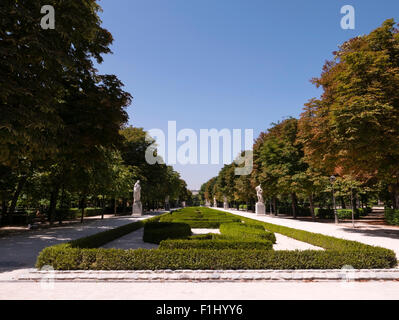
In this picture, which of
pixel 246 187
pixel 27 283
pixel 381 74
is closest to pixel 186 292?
pixel 27 283

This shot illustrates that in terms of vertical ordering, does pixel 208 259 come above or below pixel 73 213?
above

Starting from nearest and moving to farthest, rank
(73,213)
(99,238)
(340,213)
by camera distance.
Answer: (99,238)
(340,213)
(73,213)

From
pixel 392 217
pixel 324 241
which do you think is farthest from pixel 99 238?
pixel 392 217

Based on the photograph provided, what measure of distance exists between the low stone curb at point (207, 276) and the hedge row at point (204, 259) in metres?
0.31

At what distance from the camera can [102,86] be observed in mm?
11969

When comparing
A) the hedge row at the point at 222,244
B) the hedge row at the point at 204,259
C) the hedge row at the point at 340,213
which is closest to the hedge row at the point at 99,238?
the hedge row at the point at 204,259

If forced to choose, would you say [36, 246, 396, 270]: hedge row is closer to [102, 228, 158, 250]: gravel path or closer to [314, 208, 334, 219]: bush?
[102, 228, 158, 250]: gravel path

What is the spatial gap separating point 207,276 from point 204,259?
2.30ft

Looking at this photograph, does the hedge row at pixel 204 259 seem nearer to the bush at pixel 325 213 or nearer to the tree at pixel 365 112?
the tree at pixel 365 112

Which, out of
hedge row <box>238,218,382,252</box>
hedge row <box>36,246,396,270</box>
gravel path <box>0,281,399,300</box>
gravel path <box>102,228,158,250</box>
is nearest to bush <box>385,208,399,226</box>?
hedge row <box>238,218,382,252</box>

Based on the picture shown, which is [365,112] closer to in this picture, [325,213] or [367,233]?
[367,233]

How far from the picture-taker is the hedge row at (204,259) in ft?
24.3

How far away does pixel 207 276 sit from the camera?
6852 millimetres

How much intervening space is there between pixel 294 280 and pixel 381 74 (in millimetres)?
13433
